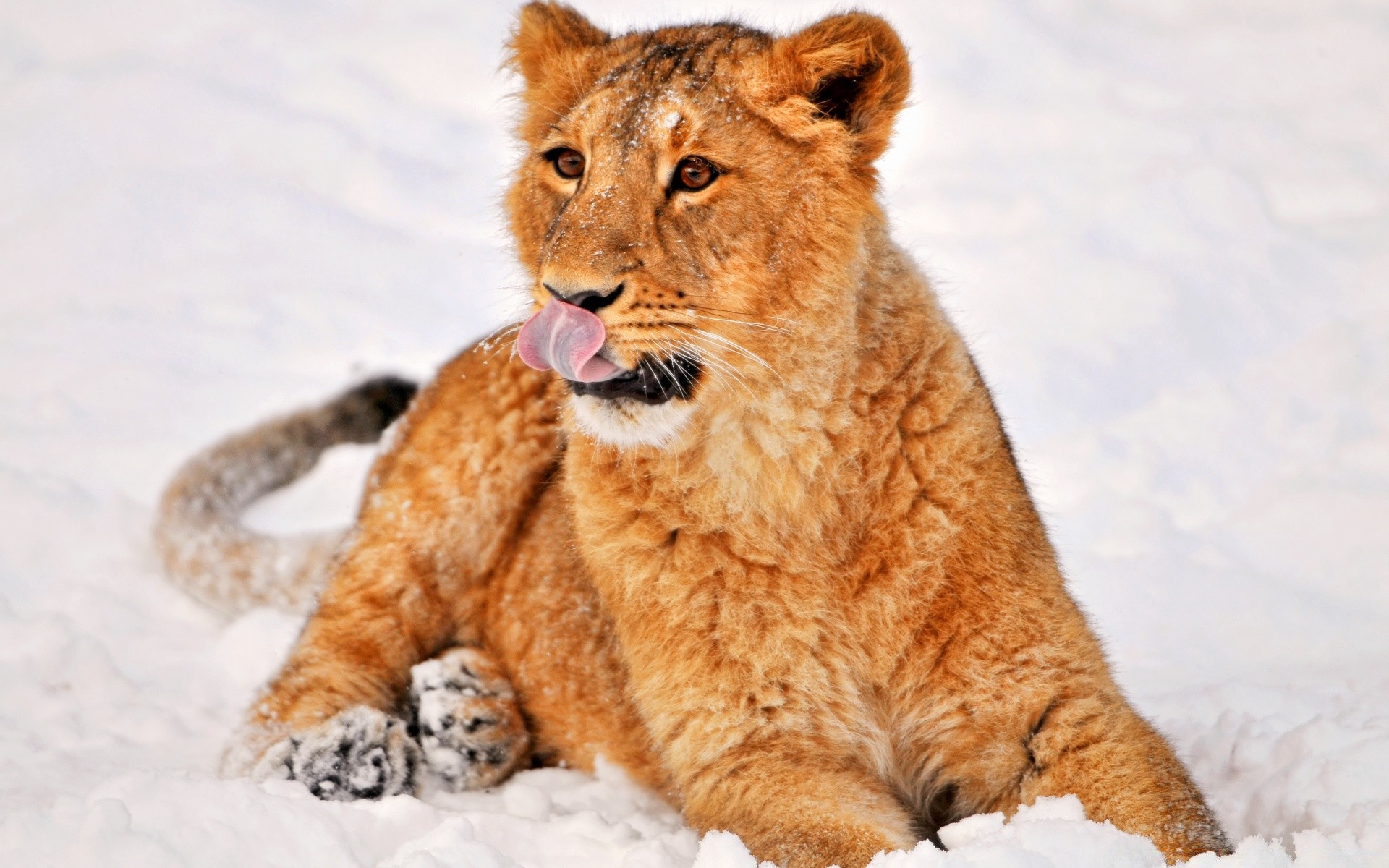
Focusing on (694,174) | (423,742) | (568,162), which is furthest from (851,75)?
(423,742)

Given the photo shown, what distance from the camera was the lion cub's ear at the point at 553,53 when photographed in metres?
3.88

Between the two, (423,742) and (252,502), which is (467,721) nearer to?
(423,742)

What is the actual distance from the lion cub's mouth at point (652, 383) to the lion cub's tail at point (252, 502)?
228 cm

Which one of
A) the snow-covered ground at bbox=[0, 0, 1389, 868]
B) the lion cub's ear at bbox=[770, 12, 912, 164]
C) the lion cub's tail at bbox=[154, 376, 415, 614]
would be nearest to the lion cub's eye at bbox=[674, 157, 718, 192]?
the lion cub's ear at bbox=[770, 12, 912, 164]

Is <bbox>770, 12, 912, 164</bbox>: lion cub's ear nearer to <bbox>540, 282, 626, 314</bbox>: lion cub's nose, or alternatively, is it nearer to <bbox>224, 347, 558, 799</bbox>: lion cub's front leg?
<bbox>540, 282, 626, 314</bbox>: lion cub's nose

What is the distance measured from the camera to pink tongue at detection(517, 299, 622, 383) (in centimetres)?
306

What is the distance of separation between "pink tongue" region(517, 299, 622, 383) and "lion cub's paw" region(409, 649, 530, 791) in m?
1.47

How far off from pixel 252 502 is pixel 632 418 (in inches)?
118

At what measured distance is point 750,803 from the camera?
3.33 m

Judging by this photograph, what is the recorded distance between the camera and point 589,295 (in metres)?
3.09

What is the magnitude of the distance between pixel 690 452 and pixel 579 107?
94 centimetres

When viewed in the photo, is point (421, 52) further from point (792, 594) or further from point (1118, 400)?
point (792, 594)

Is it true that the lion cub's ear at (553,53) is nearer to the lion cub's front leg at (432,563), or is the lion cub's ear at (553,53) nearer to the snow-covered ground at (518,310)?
the snow-covered ground at (518,310)

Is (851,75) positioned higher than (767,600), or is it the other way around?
(851,75)
